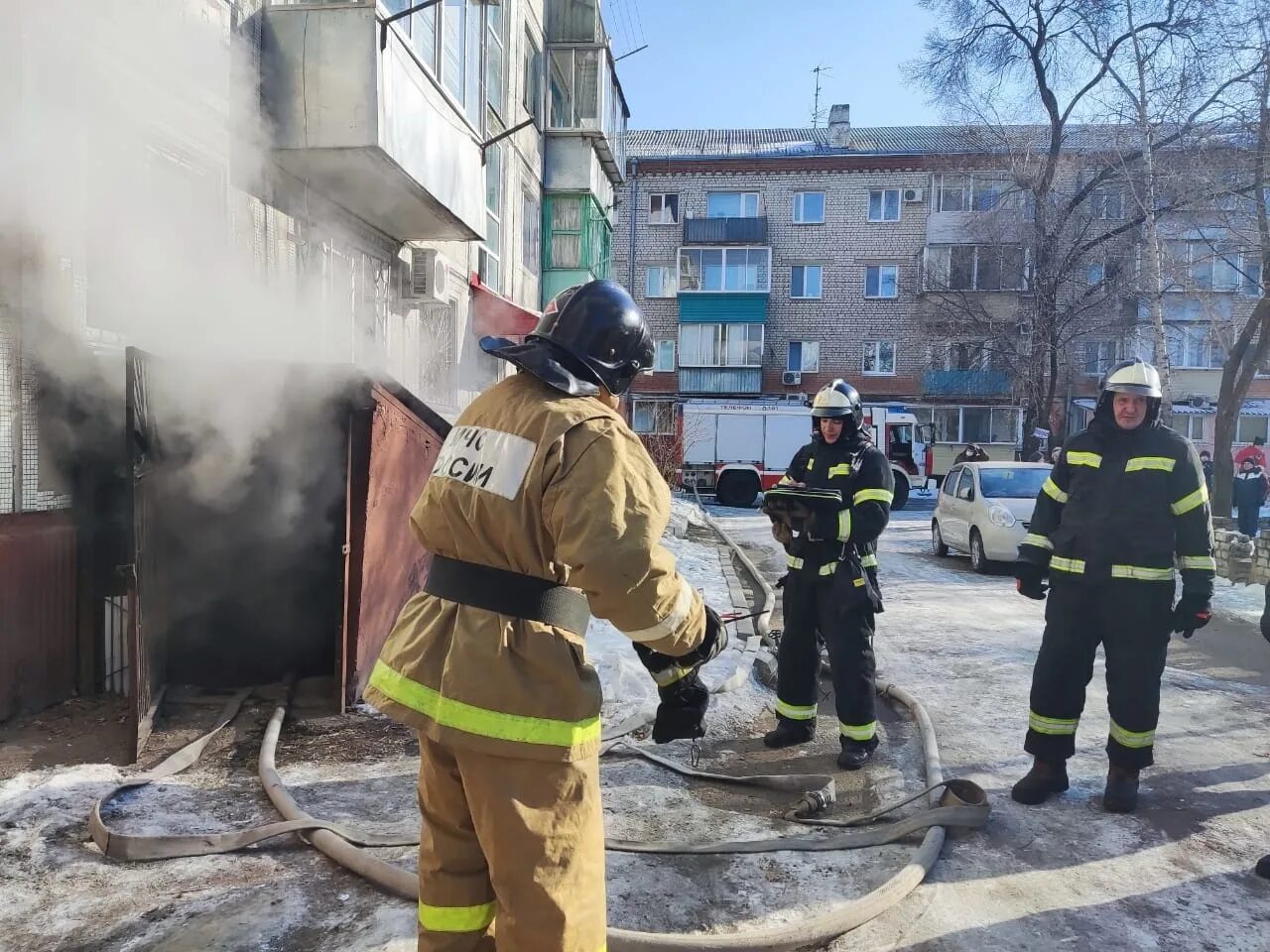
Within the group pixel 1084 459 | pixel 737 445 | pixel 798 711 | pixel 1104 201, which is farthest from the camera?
pixel 737 445

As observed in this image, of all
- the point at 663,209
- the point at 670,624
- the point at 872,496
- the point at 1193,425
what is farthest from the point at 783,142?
the point at 670,624

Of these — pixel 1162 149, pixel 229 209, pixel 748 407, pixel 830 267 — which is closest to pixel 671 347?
pixel 830 267

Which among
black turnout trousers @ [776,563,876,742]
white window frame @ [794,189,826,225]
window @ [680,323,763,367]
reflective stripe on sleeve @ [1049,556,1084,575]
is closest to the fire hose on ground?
black turnout trousers @ [776,563,876,742]

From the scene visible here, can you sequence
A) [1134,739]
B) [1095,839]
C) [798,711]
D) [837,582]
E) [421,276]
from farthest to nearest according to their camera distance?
[421,276], [798,711], [837,582], [1134,739], [1095,839]

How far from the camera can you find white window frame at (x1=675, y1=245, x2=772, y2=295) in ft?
107

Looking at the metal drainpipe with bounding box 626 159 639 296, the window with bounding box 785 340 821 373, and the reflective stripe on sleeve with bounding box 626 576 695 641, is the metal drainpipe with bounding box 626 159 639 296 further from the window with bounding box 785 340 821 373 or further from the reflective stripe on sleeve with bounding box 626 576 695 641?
the reflective stripe on sleeve with bounding box 626 576 695 641

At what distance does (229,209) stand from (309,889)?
4464 millimetres

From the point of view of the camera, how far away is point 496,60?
12.4m

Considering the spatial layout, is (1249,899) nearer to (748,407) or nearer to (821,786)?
(821,786)

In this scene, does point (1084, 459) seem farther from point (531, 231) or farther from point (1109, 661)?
point (531, 231)

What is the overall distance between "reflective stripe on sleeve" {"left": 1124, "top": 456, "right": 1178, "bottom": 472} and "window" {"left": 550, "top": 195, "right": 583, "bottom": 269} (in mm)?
13599

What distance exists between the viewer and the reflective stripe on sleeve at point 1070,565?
3889 millimetres

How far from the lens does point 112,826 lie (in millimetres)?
3270

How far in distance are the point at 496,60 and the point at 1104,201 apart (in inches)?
631
